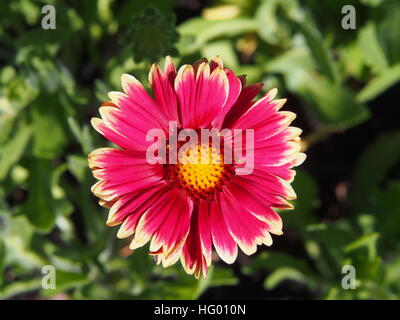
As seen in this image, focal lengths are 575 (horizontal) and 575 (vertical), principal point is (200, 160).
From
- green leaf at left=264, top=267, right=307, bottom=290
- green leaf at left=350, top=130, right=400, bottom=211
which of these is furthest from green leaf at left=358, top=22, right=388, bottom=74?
green leaf at left=264, top=267, right=307, bottom=290

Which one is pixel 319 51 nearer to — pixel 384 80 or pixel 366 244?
A: pixel 384 80

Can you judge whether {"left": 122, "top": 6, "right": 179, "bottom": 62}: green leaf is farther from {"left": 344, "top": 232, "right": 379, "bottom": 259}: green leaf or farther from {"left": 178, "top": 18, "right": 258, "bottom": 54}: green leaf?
{"left": 344, "top": 232, "right": 379, "bottom": 259}: green leaf

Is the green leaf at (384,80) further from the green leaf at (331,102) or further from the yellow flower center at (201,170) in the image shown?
the yellow flower center at (201,170)

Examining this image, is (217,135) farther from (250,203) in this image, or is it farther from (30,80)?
(30,80)

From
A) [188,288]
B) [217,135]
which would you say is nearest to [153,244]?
[217,135]

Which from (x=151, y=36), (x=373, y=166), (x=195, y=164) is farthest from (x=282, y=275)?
(x=151, y=36)

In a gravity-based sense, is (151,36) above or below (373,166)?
above
